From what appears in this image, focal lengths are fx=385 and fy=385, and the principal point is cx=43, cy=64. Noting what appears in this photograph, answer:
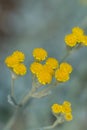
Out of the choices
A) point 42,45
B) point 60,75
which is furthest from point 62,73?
point 42,45

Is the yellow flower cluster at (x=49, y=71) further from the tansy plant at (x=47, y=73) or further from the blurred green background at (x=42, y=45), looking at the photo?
the blurred green background at (x=42, y=45)

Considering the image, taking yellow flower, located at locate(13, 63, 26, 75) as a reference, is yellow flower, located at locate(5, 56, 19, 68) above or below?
above

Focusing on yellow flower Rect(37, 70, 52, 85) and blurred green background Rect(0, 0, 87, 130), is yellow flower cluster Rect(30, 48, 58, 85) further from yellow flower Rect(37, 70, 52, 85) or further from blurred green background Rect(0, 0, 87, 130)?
blurred green background Rect(0, 0, 87, 130)

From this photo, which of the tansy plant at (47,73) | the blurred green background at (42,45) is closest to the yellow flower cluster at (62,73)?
the tansy plant at (47,73)

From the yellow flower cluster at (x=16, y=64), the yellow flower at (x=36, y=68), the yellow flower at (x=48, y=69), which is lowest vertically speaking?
the yellow flower at (x=48, y=69)

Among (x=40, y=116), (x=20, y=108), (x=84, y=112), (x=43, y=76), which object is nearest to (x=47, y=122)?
(x=40, y=116)

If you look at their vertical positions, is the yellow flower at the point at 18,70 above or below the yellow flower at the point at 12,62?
below

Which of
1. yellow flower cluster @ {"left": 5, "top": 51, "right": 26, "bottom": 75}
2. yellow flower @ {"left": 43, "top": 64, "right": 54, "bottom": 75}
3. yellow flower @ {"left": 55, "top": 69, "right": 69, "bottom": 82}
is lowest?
yellow flower @ {"left": 55, "top": 69, "right": 69, "bottom": 82}

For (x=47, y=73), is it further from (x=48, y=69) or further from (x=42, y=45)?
(x=42, y=45)

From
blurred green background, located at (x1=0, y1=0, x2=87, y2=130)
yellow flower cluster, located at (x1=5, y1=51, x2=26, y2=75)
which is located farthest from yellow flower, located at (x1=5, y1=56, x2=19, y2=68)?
blurred green background, located at (x1=0, y1=0, x2=87, y2=130)
